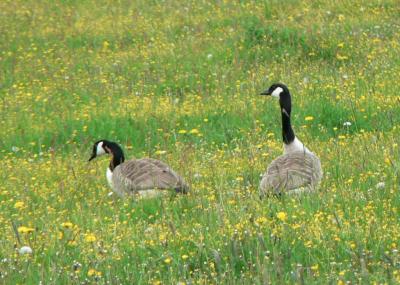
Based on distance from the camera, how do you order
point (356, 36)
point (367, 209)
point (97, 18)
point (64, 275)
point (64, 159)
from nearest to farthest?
point (64, 275), point (367, 209), point (64, 159), point (356, 36), point (97, 18)

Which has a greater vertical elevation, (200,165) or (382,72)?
(382,72)

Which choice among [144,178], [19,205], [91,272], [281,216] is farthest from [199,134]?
[91,272]

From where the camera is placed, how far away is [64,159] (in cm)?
1317

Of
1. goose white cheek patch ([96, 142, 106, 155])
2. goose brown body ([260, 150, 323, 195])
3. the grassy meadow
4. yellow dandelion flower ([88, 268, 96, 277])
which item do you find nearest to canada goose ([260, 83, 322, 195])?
goose brown body ([260, 150, 323, 195])

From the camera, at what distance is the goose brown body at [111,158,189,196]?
10273mm

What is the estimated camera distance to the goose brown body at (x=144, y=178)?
10273 mm

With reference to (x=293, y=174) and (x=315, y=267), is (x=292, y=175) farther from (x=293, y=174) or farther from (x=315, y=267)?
(x=315, y=267)

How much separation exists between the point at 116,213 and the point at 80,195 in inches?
49.2

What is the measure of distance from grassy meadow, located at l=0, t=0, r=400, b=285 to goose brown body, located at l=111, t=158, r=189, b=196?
0.20 meters

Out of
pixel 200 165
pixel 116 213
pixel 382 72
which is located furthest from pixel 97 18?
pixel 116 213

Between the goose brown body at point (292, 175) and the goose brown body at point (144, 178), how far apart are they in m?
1.04

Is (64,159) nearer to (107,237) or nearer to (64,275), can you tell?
(107,237)

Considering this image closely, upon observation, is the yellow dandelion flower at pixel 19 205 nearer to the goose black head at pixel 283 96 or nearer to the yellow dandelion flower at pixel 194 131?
the yellow dandelion flower at pixel 194 131

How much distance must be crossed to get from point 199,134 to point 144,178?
276cm
